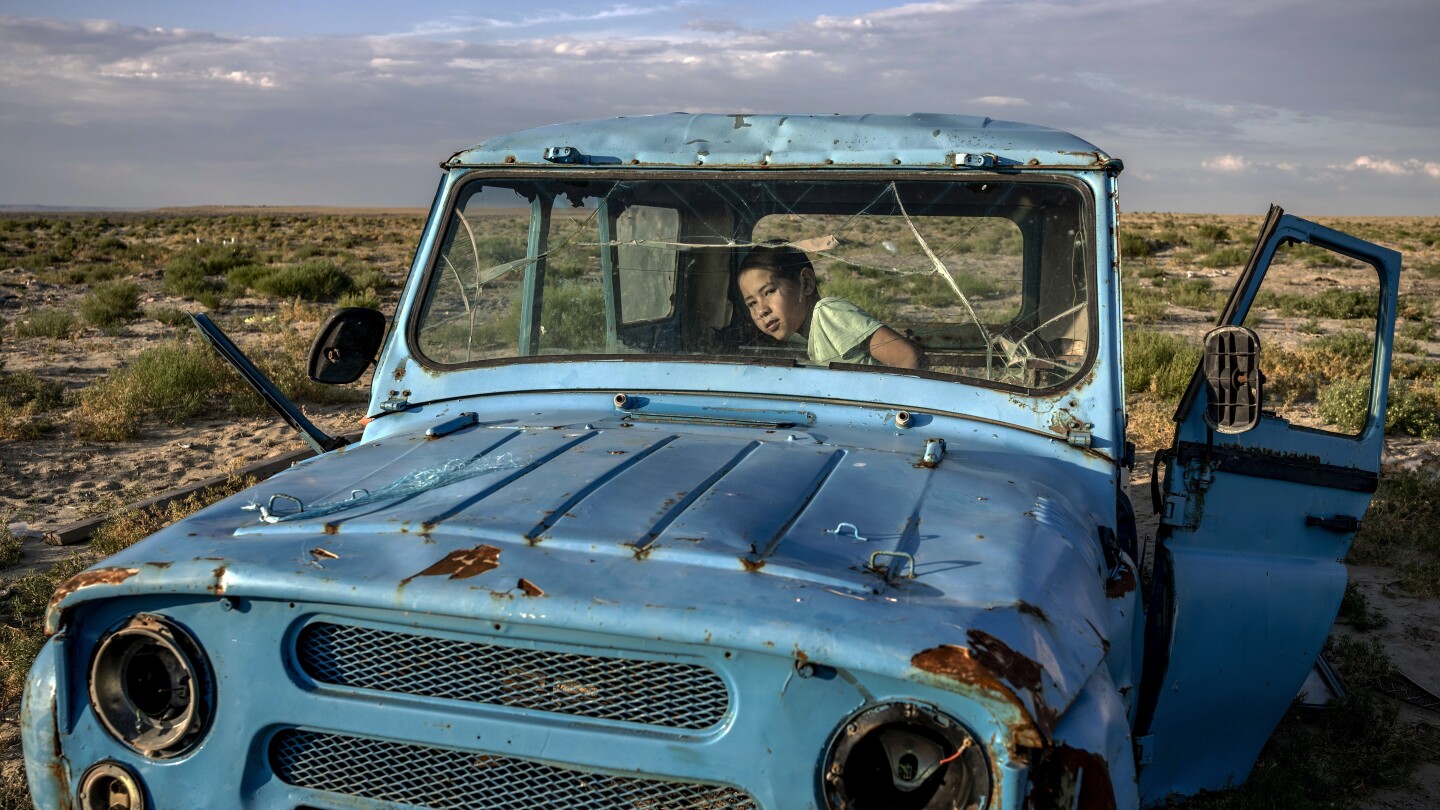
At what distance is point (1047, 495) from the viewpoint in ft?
7.95

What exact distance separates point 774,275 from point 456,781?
171 centimetres

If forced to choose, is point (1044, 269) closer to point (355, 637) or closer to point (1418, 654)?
point (355, 637)

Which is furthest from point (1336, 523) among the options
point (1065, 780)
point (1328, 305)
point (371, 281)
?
point (371, 281)

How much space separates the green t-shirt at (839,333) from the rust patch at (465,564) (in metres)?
1.30

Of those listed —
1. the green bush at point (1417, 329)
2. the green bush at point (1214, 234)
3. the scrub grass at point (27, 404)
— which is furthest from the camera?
the green bush at point (1214, 234)

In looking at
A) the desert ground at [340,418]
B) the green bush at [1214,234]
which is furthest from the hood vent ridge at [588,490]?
the green bush at [1214,234]

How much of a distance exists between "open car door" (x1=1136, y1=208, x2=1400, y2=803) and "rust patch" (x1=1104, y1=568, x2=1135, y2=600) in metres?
0.37

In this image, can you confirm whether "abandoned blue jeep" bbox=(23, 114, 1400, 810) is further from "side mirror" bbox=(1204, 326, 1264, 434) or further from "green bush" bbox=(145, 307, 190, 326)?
"green bush" bbox=(145, 307, 190, 326)

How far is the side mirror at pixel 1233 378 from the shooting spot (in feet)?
8.43

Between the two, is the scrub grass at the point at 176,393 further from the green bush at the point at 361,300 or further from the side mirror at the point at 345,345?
the side mirror at the point at 345,345

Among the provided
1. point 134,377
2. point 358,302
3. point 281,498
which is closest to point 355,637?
point 281,498

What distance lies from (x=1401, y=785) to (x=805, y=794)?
2.85 metres

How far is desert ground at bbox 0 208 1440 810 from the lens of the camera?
3.91 m

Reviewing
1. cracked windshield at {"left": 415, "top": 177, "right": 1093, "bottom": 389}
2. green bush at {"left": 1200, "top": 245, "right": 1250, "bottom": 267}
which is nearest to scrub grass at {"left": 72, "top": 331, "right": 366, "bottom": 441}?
cracked windshield at {"left": 415, "top": 177, "right": 1093, "bottom": 389}
